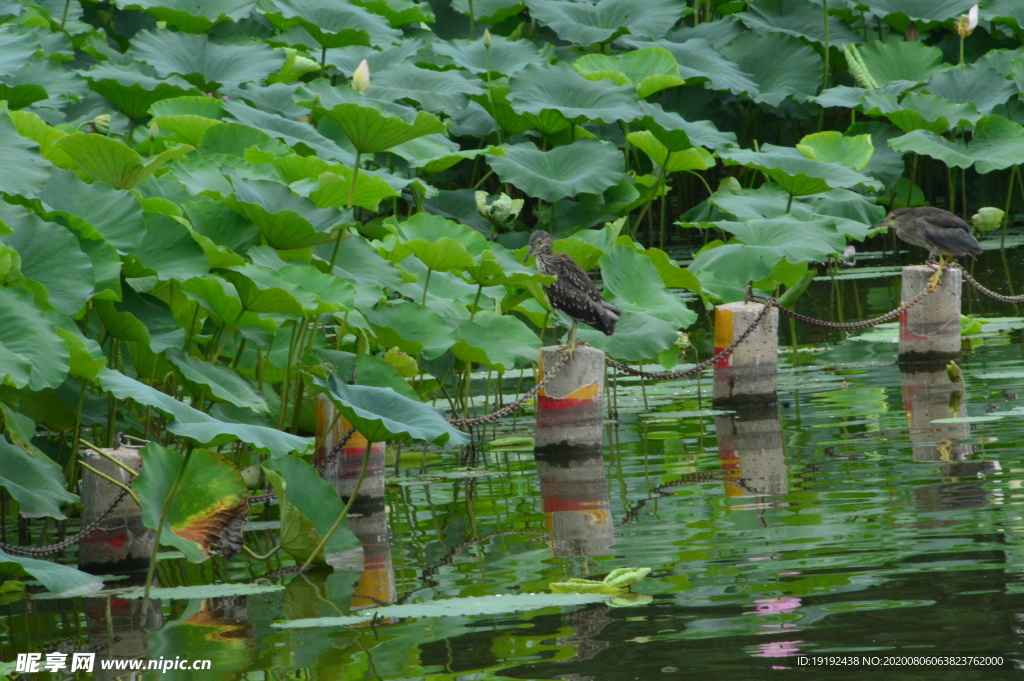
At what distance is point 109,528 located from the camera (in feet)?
11.8

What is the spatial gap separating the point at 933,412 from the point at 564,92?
4.72 metres

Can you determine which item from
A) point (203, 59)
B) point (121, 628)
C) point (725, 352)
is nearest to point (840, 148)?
point (725, 352)

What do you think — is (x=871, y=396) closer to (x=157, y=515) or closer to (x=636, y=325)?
(x=636, y=325)

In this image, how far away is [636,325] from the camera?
5438mm

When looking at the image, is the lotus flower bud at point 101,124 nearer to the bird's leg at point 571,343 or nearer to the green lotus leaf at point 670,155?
the bird's leg at point 571,343

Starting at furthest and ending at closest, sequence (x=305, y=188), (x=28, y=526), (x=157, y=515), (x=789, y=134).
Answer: (x=789, y=134), (x=305, y=188), (x=28, y=526), (x=157, y=515)

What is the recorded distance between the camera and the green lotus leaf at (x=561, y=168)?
8.12 metres

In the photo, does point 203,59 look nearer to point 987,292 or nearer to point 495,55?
point 495,55

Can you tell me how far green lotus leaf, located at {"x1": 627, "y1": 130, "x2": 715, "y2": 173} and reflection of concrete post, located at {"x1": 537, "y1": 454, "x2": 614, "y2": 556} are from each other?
357cm

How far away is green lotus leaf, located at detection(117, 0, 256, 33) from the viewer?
31.0 feet

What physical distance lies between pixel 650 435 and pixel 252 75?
443cm

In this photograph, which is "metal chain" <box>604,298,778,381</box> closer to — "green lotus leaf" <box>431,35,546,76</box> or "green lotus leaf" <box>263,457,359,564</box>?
"green lotus leaf" <box>263,457,359,564</box>

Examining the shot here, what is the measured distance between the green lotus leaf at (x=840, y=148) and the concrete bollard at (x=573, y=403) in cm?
370

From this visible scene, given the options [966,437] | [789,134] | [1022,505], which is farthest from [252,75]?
[789,134]
